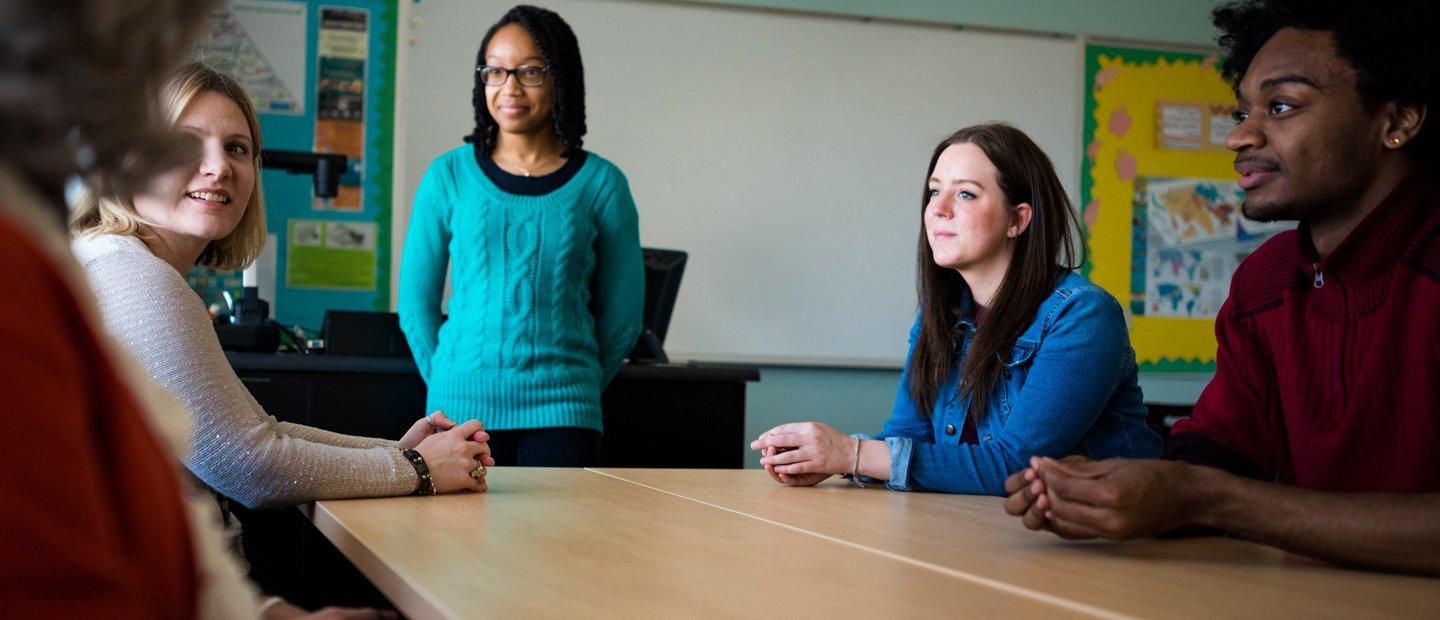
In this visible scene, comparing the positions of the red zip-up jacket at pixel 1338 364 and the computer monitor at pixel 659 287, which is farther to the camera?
the computer monitor at pixel 659 287

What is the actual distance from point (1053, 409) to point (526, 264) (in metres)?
1.12

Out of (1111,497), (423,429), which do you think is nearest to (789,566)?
(1111,497)

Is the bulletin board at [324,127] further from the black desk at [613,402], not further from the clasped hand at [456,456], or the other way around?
the clasped hand at [456,456]

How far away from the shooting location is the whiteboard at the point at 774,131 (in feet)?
13.5

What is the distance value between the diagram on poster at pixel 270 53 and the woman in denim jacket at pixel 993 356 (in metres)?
2.55

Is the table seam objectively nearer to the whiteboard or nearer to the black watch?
the black watch

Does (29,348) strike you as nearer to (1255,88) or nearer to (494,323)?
(1255,88)

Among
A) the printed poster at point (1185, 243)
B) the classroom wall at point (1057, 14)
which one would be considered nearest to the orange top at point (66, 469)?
the classroom wall at point (1057, 14)

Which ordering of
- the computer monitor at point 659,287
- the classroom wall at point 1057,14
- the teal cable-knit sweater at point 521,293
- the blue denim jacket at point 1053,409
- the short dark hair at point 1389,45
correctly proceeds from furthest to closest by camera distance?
the classroom wall at point 1057,14 < the computer monitor at point 659,287 < the teal cable-knit sweater at point 521,293 < the blue denim jacket at point 1053,409 < the short dark hair at point 1389,45

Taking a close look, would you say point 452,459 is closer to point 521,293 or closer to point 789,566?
point 789,566

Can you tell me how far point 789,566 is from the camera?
97 centimetres

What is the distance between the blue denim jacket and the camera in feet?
5.39

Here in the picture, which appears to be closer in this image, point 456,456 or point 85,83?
point 85,83

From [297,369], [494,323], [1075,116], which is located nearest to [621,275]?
[494,323]
